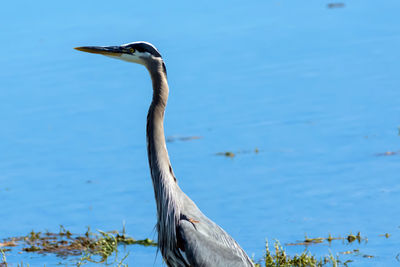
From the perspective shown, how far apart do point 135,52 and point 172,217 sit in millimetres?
1086

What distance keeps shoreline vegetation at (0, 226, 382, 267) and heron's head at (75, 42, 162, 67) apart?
131 centimetres

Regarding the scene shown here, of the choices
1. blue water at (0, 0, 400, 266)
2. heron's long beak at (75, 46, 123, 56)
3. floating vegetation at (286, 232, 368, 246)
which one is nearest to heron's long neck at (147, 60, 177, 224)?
heron's long beak at (75, 46, 123, 56)

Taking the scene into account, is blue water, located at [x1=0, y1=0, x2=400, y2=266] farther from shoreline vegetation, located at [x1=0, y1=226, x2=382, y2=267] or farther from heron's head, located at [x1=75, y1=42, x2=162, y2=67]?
heron's head, located at [x1=75, y1=42, x2=162, y2=67]

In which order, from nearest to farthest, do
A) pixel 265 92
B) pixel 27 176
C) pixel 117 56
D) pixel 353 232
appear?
pixel 117 56, pixel 353 232, pixel 27 176, pixel 265 92

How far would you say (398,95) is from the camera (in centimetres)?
896

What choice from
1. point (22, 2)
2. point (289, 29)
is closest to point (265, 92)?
point (289, 29)

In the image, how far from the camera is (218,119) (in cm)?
877

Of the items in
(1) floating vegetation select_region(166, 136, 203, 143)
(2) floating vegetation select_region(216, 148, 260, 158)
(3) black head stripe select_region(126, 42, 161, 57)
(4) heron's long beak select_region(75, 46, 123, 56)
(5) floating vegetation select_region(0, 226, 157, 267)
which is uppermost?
(3) black head stripe select_region(126, 42, 161, 57)

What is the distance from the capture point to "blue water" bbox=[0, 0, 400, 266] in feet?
22.5

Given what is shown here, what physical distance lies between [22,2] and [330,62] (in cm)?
511

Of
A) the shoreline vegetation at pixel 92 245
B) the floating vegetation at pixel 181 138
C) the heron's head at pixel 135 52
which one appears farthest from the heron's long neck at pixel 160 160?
the floating vegetation at pixel 181 138

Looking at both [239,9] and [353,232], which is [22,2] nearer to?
[239,9]

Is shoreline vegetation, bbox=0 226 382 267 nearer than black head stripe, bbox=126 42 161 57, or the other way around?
black head stripe, bbox=126 42 161 57

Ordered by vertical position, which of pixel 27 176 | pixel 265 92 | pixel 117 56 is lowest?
pixel 27 176
